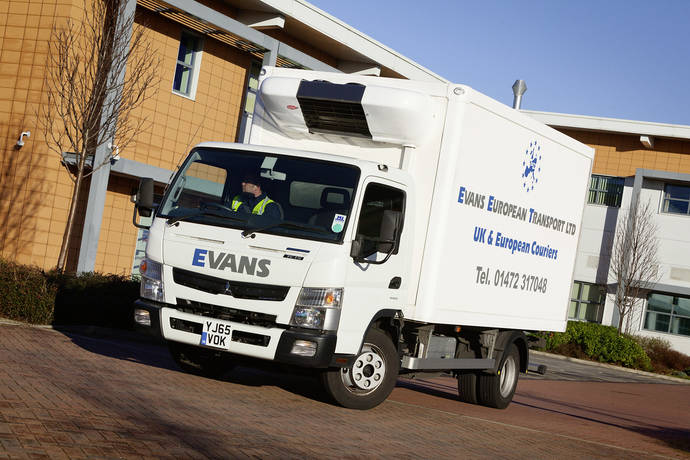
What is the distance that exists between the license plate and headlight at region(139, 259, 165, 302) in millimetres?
613

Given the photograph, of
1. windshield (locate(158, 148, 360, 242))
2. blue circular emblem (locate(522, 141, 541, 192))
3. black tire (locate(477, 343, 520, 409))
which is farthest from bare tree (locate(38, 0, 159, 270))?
blue circular emblem (locate(522, 141, 541, 192))

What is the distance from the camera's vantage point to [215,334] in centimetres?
931

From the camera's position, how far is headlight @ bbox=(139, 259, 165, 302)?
31.8 ft

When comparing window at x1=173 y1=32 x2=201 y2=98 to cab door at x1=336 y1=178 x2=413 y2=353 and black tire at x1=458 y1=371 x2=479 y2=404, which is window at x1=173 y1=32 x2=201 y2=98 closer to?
black tire at x1=458 y1=371 x2=479 y2=404

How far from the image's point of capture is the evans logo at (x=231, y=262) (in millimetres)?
9211

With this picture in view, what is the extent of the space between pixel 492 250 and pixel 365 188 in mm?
2570

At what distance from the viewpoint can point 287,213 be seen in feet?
31.2

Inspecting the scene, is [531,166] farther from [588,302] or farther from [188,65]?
[588,302]

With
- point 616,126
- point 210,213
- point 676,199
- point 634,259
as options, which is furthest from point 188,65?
point 676,199

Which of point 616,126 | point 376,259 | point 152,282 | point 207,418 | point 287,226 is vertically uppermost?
point 616,126

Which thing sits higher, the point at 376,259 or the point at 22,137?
the point at 22,137

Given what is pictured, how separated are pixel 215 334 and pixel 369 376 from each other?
1783mm

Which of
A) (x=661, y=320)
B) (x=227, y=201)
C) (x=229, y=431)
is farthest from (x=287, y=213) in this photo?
(x=661, y=320)

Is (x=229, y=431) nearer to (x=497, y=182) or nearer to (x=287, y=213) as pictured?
(x=287, y=213)
